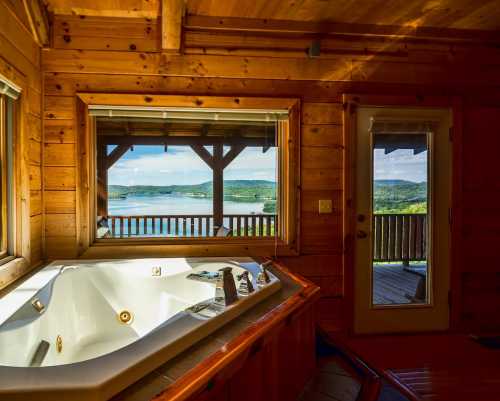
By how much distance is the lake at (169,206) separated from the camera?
5094mm

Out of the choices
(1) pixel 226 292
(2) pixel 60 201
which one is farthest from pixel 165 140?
(1) pixel 226 292

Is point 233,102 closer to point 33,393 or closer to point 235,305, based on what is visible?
point 235,305

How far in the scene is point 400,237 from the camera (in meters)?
3.27

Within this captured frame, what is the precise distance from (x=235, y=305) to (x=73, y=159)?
179 centimetres

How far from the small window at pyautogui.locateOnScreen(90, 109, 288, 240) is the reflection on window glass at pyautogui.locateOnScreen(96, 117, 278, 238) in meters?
0.01

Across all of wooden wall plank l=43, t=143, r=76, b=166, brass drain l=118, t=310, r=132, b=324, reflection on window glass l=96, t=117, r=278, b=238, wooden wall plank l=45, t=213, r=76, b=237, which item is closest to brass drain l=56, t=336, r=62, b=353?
brass drain l=118, t=310, r=132, b=324

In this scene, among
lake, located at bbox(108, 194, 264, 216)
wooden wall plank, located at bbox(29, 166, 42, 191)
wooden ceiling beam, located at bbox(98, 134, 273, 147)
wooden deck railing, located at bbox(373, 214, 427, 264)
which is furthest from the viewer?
lake, located at bbox(108, 194, 264, 216)

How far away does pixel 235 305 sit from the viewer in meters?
1.41

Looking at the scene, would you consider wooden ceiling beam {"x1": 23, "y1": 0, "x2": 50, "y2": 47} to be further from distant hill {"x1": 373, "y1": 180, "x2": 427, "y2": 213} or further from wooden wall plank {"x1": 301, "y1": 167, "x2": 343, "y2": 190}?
distant hill {"x1": 373, "y1": 180, "x2": 427, "y2": 213}

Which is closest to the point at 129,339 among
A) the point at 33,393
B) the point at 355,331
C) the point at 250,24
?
the point at 33,393

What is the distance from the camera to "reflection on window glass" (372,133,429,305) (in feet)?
9.15

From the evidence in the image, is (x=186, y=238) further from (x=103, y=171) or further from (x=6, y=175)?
Result: (x=103, y=171)

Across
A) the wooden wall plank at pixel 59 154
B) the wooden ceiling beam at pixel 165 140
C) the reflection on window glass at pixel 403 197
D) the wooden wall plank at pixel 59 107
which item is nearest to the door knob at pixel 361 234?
the reflection on window glass at pixel 403 197

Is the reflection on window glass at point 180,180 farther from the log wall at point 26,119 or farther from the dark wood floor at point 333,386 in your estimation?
the dark wood floor at point 333,386
